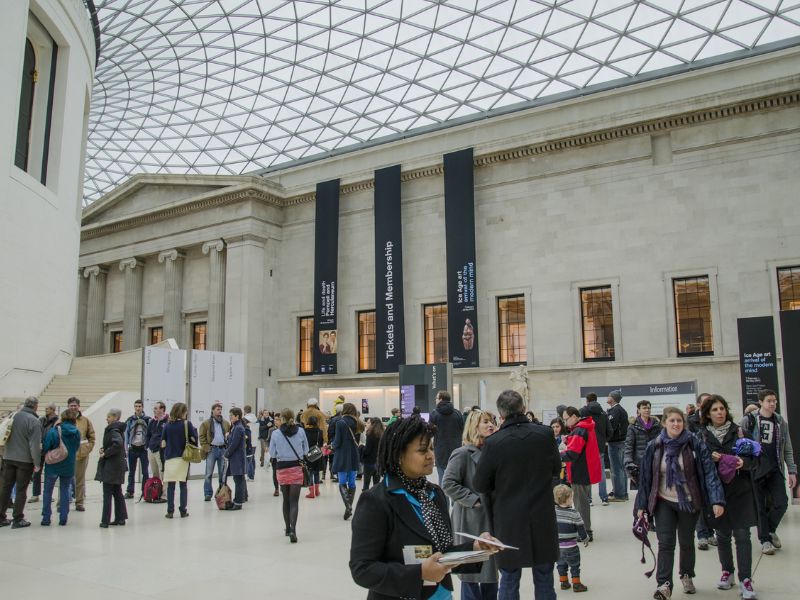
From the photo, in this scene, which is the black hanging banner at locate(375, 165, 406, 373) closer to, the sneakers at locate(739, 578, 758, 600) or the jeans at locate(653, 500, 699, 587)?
the jeans at locate(653, 500, 699, 587)

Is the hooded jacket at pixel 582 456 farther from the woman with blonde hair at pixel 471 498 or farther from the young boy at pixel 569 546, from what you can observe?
the woman with blonde hair at pixel 471 498

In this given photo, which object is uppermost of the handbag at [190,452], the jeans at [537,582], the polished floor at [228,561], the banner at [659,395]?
the banner at [659,395]

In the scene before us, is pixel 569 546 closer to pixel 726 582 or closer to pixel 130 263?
pixel 726 582

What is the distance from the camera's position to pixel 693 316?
2455 centimetres

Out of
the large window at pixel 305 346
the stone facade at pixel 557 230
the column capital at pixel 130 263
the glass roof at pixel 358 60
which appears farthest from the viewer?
the column capital at pixel 130 263

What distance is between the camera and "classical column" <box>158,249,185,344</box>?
36.6 metres

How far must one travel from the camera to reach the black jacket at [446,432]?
11.7 m

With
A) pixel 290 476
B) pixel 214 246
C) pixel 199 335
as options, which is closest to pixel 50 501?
pixel 290 476

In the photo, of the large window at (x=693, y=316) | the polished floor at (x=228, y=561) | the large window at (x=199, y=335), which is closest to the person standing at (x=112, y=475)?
the polished floor at (x=228, y=561)

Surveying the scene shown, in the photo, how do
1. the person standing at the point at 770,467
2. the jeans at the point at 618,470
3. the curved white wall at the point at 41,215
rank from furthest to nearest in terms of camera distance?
the curved white wall at the point at 41,215, the jeans at the point at 618,470, the person standing at the point at 770,467

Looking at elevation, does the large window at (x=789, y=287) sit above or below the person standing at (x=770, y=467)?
above

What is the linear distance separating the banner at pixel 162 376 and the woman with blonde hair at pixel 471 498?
13711mm

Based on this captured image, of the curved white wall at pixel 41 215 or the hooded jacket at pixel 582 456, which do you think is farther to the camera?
the curved white wall at pixel 41 215

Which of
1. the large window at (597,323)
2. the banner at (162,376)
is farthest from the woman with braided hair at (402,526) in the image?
the large window at (597,323)
